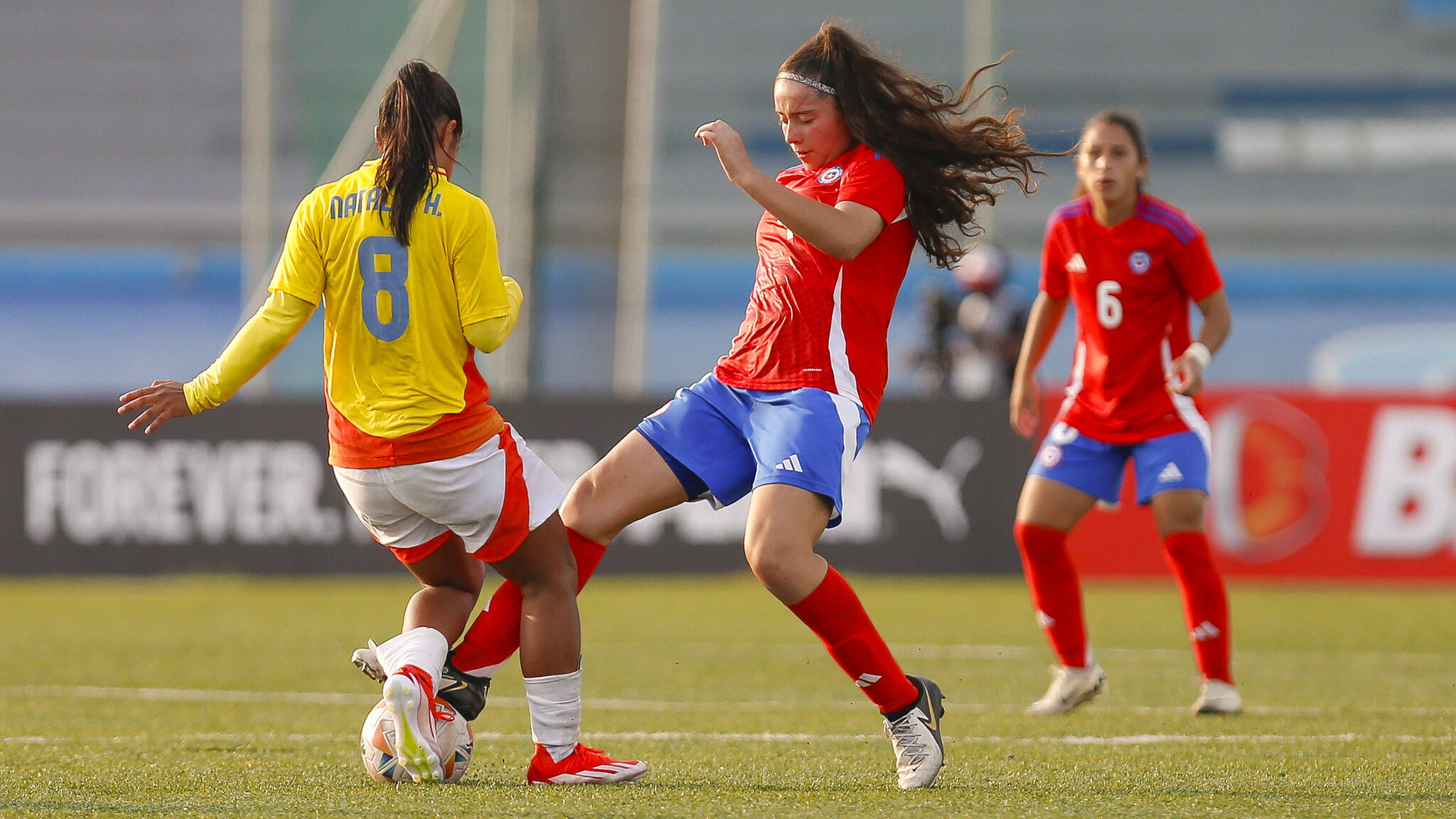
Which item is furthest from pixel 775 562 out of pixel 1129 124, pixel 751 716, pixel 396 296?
pixel 1129 124

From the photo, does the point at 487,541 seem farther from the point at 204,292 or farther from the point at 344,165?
the point at 204,292

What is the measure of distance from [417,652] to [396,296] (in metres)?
0.83

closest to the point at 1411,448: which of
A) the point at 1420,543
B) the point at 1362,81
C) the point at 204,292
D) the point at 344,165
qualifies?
the point at 1420,543

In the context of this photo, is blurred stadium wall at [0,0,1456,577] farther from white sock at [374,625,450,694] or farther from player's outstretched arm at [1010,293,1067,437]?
white sock at [374,625,450,694]

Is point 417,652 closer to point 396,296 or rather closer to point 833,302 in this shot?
point 396,296

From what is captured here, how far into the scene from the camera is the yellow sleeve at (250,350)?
3.87 meters

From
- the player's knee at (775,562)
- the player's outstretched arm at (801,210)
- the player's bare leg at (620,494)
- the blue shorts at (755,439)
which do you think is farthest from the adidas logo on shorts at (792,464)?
the player's outstretched arm at (801,210)

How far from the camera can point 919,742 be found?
4.08m

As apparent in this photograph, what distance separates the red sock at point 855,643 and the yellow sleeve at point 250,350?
137cm

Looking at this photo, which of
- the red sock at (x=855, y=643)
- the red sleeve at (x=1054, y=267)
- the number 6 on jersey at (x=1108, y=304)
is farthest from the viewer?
the red sleeve at (x=1054, y=267)

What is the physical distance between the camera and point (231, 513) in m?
11.4

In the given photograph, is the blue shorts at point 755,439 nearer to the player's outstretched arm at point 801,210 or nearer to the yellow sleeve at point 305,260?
the player's outstretched arm at point 801,210

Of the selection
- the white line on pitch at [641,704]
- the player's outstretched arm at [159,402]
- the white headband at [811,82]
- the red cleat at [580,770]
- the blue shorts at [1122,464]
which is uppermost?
the white headband at [811,82]

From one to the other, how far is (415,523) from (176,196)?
20825mm
